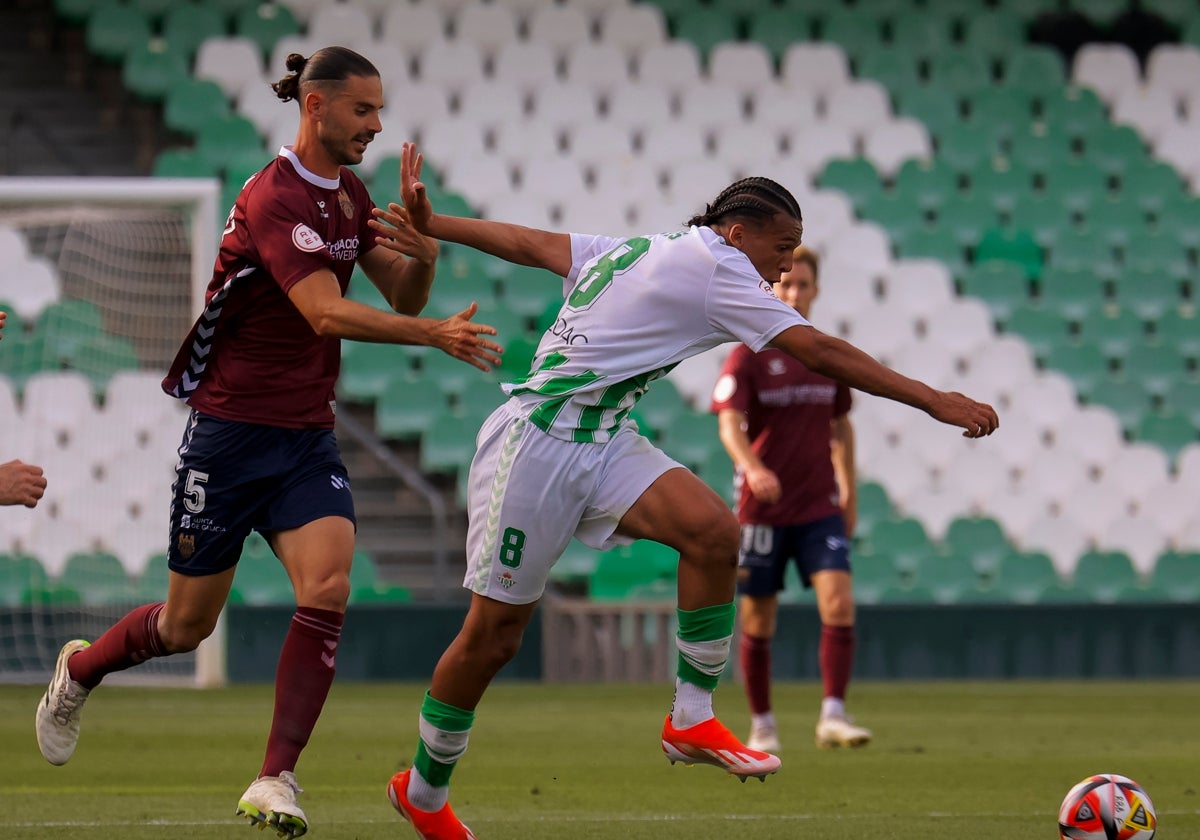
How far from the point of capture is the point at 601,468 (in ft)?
15.8

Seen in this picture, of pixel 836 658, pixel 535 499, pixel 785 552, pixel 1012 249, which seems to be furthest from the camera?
pixel 1012 249

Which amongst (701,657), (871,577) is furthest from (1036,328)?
(701,657)

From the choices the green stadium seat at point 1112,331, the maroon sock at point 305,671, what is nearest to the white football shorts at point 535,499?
the maroon sock at point 305,671

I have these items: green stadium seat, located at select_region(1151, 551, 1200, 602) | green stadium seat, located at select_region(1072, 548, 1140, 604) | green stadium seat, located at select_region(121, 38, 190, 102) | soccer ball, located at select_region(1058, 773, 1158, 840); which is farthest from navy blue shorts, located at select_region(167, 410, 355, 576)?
green stadium seat, located at select_region(121, 38, 190, 102)

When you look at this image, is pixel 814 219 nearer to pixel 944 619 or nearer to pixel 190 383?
pixel 944 619

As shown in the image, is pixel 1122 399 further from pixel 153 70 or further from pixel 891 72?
pixel 153 70

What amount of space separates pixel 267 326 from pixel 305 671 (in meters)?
1.00

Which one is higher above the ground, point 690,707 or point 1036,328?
point 1036,328

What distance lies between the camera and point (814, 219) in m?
15.2

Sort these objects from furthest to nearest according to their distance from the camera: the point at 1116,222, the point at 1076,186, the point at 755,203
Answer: the point at 1076,186 < the point at 1116,222 < the point at 755,203

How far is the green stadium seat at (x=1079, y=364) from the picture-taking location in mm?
14914

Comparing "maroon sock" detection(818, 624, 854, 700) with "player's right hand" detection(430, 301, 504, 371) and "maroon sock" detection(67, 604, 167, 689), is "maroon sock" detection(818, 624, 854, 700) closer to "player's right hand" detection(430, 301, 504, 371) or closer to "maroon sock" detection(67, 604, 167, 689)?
"maroon sock" detection(67, 604, 167, 689)

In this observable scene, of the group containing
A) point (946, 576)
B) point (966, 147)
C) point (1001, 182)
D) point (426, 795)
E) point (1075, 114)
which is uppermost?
point (1075, 114)

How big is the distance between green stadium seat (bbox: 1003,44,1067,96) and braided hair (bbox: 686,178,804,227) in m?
12.4
